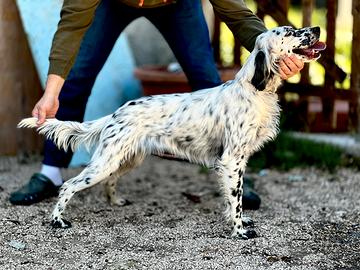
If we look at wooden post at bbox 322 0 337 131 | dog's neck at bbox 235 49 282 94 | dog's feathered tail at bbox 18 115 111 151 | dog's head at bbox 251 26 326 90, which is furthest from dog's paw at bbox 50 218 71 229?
wooden post at bbox 322 0 337 131

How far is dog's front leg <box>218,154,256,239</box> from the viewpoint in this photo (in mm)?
4090

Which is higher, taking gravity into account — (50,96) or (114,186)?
(50,96)

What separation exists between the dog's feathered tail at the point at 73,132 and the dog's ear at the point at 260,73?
88cm

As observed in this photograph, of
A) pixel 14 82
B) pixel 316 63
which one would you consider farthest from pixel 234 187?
pixel 316 63

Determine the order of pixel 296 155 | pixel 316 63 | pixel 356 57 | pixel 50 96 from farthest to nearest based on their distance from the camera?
pixel 316 63, pixel 296 155, pixel 356 57, pixel 50 96

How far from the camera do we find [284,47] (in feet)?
12.7

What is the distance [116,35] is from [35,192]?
1.09m

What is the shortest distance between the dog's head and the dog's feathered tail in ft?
3.14

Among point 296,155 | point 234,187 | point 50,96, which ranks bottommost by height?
point 296,155

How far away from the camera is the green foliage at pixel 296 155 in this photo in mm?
5820

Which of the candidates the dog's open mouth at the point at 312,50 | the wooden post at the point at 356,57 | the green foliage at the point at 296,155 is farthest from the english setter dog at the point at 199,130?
the wooden post at the point at 356,57

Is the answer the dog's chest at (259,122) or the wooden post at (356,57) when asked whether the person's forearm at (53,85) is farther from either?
the wooden post at (356,57)

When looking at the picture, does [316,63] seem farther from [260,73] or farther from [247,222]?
[260,73]

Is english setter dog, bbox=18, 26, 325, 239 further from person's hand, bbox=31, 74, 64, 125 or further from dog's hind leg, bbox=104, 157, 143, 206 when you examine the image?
dog's hind leg, bbox=104, 157, 143, 206
